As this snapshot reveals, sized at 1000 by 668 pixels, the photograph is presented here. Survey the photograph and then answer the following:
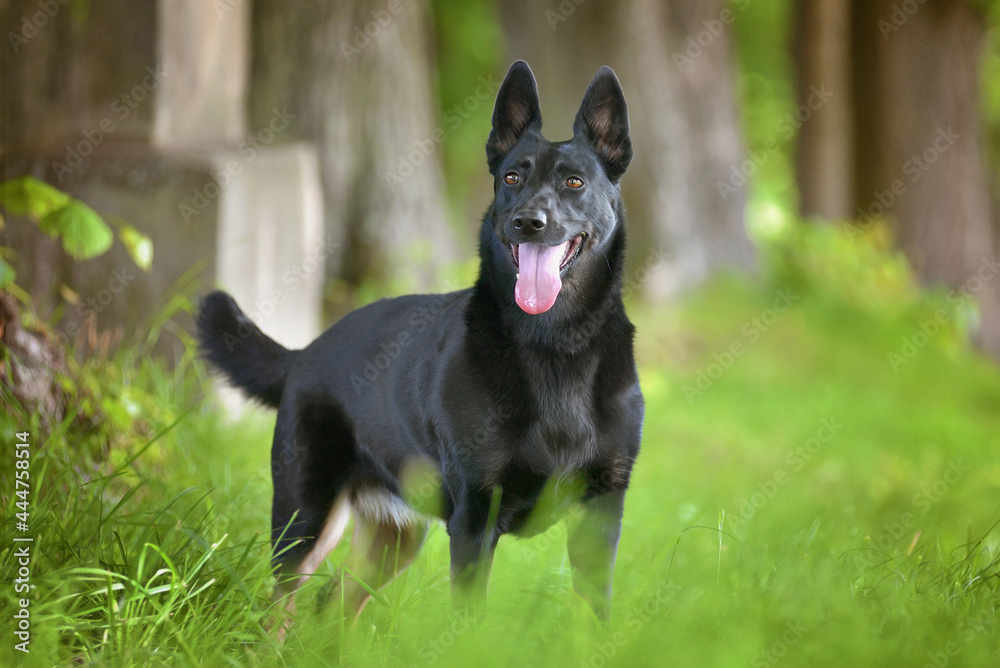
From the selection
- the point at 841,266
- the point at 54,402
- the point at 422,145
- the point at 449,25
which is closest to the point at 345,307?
the point at 422,145

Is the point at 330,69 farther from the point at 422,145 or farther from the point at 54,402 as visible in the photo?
the point at 54,402

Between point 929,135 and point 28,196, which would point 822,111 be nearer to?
point 929,135

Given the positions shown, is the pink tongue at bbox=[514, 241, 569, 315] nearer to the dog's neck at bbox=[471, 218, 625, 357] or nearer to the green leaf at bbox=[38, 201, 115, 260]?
the dog's neck at bbox=[471, 218, 625, 357]

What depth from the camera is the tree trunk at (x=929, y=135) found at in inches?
377

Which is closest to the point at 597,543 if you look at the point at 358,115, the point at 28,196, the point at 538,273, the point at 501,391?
the point at 501,391

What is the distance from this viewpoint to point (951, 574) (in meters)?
2.77

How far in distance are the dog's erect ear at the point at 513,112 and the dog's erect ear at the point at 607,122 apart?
0.15m

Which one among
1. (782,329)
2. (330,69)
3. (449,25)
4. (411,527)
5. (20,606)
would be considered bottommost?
(782,329)

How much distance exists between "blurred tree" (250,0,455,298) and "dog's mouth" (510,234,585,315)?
3.83 m

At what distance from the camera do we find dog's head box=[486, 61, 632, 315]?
249cm

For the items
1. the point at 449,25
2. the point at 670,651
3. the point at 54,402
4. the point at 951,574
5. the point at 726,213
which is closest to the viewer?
the point at 670,651

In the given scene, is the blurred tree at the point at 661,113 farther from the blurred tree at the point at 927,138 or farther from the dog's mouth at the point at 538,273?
the dog's mouth at the point at 538,273

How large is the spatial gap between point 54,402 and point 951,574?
10.6 feet

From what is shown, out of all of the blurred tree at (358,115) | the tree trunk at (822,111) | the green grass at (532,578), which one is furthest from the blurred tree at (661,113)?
the tree trunk at (822,111)
